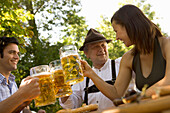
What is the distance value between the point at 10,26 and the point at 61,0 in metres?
9.11

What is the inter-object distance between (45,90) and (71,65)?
0.31 m

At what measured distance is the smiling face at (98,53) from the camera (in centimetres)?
343

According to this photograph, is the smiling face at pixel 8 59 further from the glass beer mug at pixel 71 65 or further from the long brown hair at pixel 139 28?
the long brown hair at pixel 139 28

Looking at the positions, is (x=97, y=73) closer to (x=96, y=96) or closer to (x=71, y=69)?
(x=96, y=96)

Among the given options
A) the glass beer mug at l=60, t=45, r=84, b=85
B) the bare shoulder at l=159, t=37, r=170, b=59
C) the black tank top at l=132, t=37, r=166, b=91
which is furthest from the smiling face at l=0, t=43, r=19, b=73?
the bare shoulder at l=159, t=37, r=170, b=59

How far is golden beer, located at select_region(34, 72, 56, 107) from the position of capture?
1.72 meters

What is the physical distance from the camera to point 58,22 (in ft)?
45.2

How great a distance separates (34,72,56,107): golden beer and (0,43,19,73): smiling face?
184cm

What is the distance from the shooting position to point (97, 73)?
11.2ft

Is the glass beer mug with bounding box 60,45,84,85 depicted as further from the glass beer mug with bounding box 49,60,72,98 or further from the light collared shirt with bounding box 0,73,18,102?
the light collared shirt with bounding box 0,73,18,102

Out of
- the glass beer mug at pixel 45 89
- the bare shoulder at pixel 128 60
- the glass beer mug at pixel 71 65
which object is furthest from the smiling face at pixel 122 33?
the glass beer mug at pixel 45 89

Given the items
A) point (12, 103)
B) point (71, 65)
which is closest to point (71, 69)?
point (71, 65)

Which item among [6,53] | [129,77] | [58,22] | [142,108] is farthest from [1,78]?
[58,22]

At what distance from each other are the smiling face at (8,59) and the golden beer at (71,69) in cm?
196
